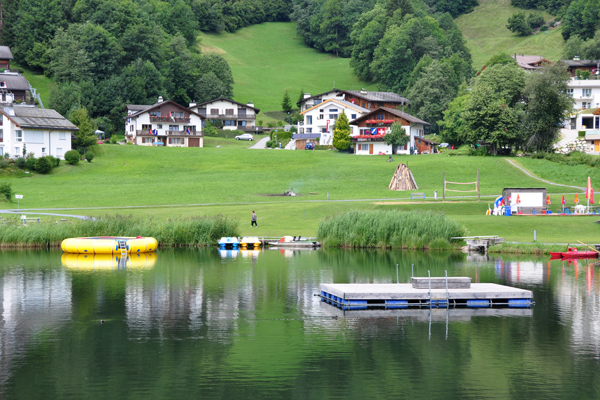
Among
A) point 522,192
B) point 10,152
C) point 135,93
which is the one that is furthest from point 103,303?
point 135,93

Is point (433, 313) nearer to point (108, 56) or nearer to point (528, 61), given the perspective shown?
point (108, 56)

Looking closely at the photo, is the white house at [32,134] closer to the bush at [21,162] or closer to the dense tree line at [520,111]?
the bush at [21,162]

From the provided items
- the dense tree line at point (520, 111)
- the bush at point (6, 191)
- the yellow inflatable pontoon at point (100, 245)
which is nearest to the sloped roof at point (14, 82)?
the bush at point (6, 191)

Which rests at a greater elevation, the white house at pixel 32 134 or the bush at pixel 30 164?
the white house at pixel 32 134

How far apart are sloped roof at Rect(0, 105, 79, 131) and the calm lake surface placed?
60.6m

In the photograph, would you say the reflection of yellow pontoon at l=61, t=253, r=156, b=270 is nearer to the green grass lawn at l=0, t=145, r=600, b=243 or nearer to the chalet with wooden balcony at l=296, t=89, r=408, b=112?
the green grass lawn at l=0, t=145, r=600, b=243

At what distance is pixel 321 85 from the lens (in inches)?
7687

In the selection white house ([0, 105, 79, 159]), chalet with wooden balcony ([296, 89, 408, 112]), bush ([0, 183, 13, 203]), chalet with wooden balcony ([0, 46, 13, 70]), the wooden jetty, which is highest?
chalet with wooden balcony ([0, 46, 13, 70])

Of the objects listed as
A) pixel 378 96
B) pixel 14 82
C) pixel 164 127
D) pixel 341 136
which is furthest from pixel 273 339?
pixel 378 96

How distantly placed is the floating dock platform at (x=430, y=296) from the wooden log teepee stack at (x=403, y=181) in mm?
49377

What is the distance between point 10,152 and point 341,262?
6739 cm

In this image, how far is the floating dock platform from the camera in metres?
37.0

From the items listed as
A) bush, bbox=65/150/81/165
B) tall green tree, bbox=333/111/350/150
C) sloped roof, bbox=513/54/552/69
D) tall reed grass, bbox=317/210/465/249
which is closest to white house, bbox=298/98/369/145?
tall green tree, bbox=333/111/350/150

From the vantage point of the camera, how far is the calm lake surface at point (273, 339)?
81.7ft
